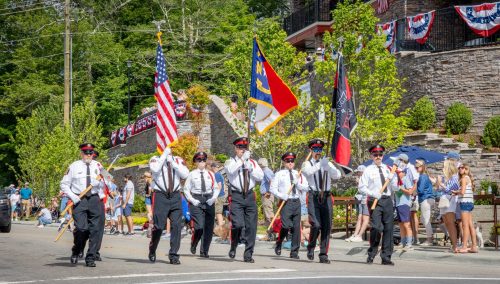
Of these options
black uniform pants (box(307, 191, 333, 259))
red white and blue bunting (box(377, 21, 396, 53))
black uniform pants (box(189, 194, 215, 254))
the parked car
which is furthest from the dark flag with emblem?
red white and blue bunting (box(377, 21, 396, 53))

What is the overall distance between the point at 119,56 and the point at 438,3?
2729cm

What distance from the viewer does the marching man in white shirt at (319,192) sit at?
703 inches

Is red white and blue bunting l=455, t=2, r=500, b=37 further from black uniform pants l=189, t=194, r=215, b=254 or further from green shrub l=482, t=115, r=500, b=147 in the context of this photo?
black uniform pants l=189, t=194, r=215, b=254

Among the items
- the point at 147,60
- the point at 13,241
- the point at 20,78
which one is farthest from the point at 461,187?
the point at 20,78

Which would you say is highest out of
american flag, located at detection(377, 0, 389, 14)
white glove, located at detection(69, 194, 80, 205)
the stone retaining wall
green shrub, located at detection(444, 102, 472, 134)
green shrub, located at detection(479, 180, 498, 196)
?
american flag, located at detection(377, 0, 389, 14)

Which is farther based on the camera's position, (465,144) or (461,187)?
(465,144)

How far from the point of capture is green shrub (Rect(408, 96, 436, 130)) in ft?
107

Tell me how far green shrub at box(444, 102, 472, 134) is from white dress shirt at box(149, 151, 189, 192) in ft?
52.4

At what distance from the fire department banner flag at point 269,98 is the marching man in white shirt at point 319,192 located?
2.87 m

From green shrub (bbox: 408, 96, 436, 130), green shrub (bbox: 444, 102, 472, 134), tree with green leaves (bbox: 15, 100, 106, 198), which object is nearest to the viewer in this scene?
green shrub (bbox: 444, 102, 472, 134)

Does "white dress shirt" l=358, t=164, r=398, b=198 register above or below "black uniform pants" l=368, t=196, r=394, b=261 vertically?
above

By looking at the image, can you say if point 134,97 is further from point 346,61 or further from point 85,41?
point 346,61

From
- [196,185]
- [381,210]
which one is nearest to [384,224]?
[381,210]

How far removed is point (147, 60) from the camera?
61750mm
